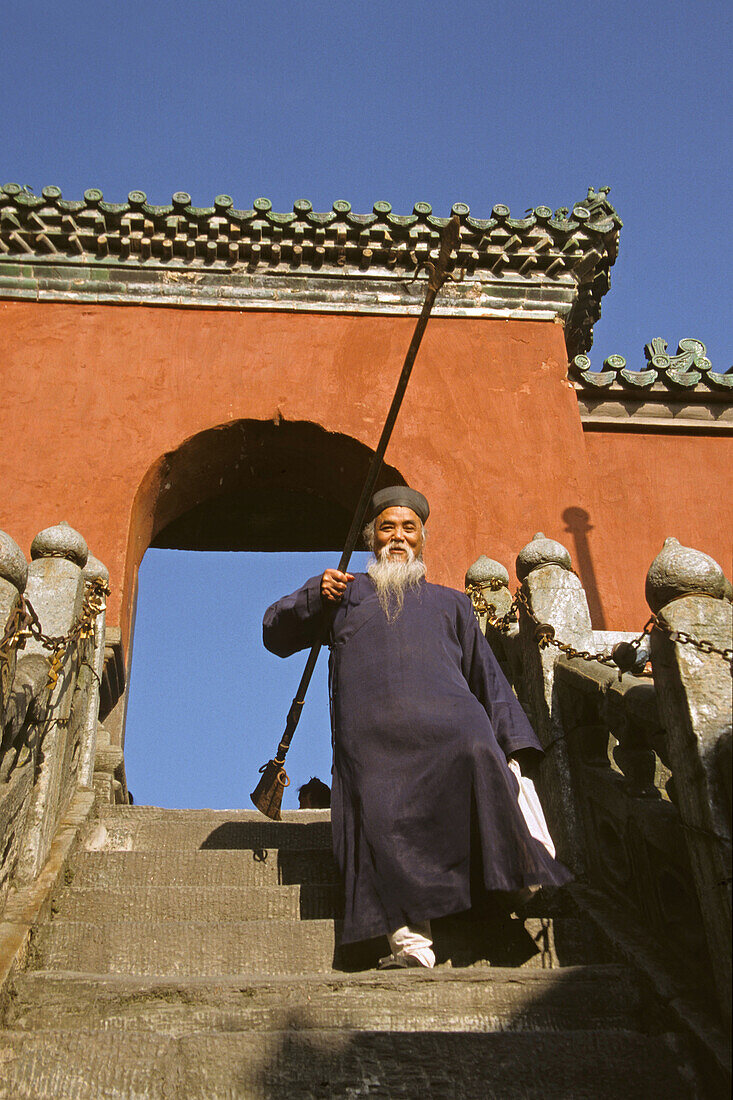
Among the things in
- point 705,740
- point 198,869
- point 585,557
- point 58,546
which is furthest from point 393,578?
point 585,557

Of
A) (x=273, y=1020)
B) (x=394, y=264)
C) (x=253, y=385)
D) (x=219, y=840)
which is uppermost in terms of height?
(x=394, y=264)

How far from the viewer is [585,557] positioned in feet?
21.6

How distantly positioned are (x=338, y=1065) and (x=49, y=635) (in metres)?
A: 2.14

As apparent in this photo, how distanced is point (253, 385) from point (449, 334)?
5.32ft

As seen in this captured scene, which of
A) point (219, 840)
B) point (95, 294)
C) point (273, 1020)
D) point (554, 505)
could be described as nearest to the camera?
point (273, 1020)

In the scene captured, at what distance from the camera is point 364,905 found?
2.99 meters

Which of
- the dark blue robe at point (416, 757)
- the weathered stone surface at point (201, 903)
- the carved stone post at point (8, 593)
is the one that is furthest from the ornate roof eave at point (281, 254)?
the weathered stone surface at point (201, 903)

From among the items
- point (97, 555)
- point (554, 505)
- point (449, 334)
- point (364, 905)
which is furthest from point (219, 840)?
point (449, 334)

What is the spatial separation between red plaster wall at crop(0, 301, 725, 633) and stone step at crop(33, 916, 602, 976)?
3.35m

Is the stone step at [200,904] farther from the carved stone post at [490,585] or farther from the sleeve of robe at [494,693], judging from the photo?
the carved stone post at [490,585]

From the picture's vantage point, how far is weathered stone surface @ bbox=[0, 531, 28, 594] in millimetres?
2977

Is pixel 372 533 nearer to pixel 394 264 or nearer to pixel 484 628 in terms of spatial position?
pixel 484 628

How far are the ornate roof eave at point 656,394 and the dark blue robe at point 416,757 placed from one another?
13.0 feet

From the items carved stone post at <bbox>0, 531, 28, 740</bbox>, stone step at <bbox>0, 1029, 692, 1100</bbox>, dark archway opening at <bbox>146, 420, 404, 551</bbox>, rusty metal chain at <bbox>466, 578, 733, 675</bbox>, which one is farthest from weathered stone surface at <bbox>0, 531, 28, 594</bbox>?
dark archway opening at <bbox>146, 420, 404, 551</bbox>
